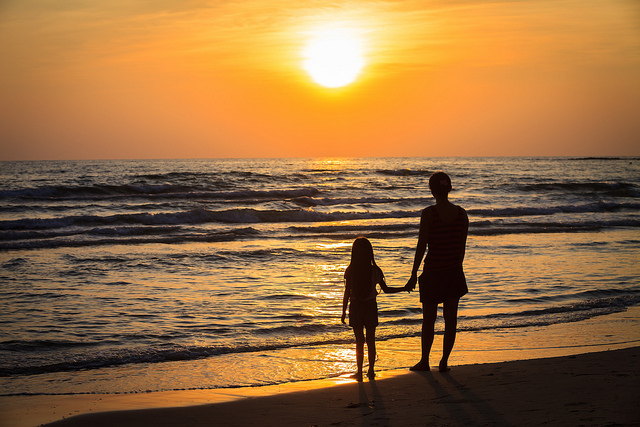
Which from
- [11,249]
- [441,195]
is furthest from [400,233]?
[441,195]

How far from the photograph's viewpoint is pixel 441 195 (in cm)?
516

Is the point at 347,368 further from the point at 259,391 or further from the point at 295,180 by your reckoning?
the point at 295,180

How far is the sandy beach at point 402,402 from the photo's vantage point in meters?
4.22

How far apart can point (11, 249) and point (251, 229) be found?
25.5ft

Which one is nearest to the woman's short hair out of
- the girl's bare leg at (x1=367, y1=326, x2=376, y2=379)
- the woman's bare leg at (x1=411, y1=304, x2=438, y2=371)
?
the woman's bare leg at (x1=411, y1=304, x2=438, y2=371)

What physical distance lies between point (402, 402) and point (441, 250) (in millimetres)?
1407

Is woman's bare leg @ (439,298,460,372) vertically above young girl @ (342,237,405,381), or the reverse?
young girl @ (342,237,405,381)

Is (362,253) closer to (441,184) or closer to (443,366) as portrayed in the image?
(441,184)

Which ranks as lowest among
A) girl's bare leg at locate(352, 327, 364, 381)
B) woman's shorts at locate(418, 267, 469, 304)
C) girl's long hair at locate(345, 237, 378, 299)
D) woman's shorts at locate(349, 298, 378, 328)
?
girl's bare leg at locate(352, 327, 364, 381)

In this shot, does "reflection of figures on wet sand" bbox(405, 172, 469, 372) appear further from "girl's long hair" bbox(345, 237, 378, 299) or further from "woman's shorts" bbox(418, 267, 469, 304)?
"girl's long hair" bbox(345, 237, 378, 299)

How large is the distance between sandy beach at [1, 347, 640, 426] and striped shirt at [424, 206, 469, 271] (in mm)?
1094

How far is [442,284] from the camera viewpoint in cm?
530

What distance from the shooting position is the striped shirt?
17.1 ft

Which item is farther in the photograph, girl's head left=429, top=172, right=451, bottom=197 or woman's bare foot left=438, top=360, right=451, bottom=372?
woman's bare foot left=438, top=360, right=451, bottom=372
